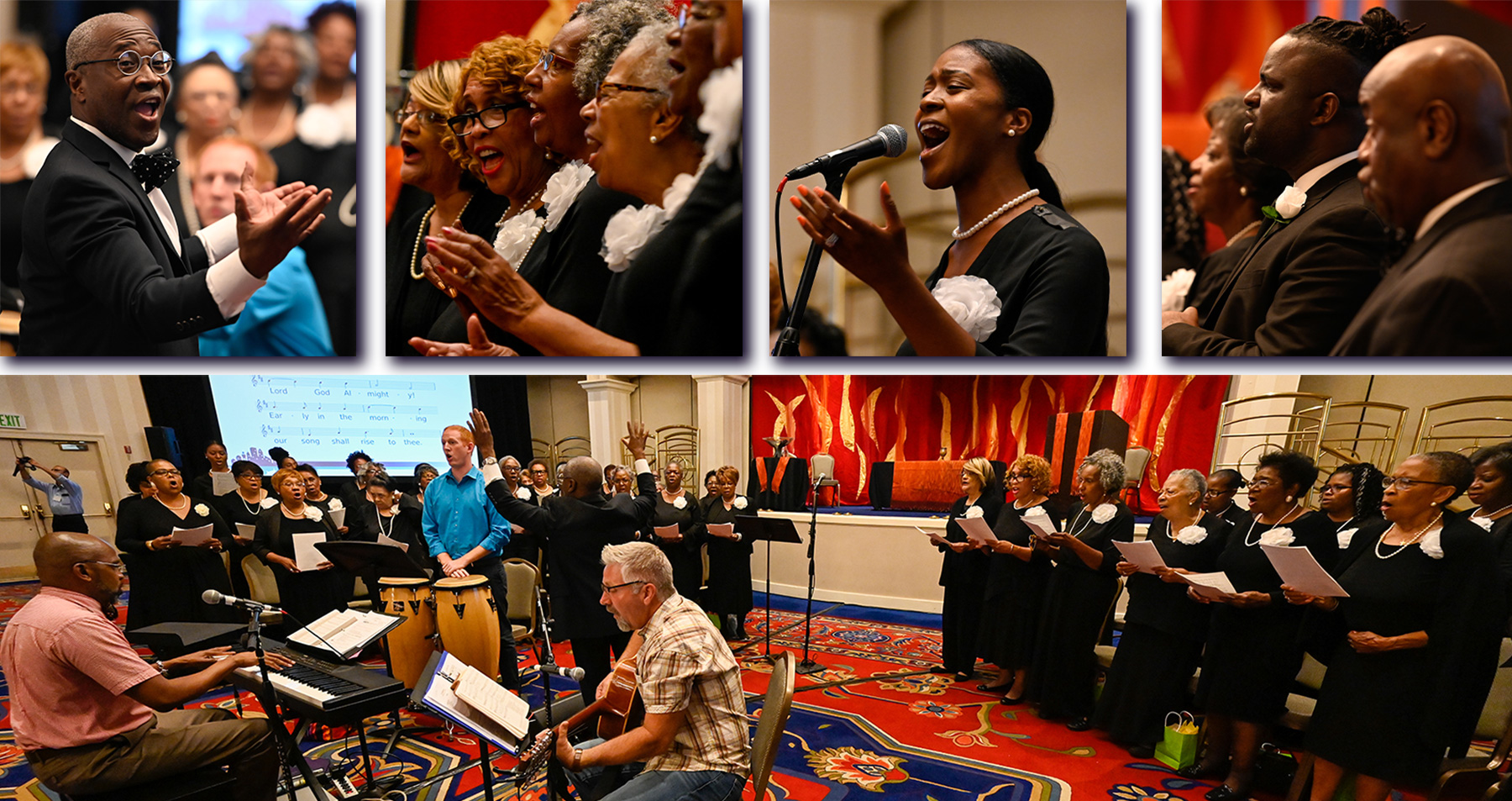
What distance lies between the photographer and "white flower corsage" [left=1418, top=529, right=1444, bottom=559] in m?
2.72

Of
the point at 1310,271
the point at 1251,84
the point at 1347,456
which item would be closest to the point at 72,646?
the point at 1310,271

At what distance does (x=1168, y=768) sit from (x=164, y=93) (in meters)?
5.29

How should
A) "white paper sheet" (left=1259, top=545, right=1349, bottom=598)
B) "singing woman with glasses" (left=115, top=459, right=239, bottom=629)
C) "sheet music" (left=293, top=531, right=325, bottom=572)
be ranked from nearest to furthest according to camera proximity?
"white paper sheet" (left=1259, top=545, right=1349, bottom=598) < "singing woman with glasses" (left=115, top=459, right=239, bottom=629) < "sheet music" (left=293, top=531, right=325, bottom=572)

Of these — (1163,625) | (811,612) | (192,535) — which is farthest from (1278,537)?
(192,535)

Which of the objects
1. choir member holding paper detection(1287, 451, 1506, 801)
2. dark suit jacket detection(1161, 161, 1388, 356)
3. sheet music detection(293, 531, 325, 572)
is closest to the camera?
dark suit jacket detection(1161, 161, 1388, 356)

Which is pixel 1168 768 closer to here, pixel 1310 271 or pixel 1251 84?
Answer: pixel 1310 271

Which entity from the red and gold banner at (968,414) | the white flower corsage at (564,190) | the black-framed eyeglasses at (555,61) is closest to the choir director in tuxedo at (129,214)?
the white flower corsage at (564,190)

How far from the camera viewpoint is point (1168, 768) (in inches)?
137

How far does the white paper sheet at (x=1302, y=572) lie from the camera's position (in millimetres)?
2904

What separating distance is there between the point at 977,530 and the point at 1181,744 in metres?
1.27

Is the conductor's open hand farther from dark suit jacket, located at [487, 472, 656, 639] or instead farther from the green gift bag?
the green gift bag

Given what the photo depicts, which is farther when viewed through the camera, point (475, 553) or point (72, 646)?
point (475, 553)

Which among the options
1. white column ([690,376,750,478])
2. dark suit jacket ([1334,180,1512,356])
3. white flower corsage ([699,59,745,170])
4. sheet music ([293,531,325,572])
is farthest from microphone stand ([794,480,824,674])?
sheet music ([293,531,325,572])

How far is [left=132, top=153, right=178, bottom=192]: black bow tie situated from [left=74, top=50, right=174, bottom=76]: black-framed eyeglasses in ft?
1.13
